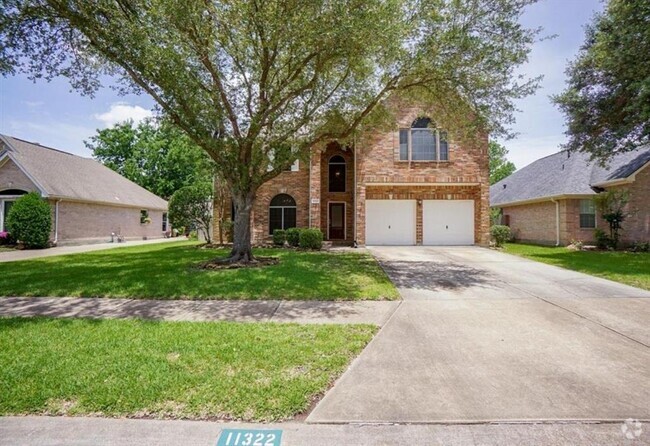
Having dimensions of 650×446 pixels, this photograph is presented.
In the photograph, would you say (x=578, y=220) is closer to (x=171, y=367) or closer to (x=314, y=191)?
(x=314, y=191)

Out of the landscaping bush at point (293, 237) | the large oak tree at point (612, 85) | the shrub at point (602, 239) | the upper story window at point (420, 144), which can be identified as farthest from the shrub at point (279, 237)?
the shrub at point (602, 239)

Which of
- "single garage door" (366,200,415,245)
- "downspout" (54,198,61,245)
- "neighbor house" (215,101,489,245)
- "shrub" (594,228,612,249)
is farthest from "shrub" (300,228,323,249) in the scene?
"downspout" (54,198,61,245)

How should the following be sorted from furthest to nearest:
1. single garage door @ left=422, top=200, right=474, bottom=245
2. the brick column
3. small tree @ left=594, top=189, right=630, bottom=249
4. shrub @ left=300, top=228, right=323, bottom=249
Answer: single garage door @ left=422, top=200, right=474, bottom=245
the brick column
shrub @ left=300, top=228, right=323, bottom=249
small tree @ left=594, top=189, right=630, bottom=249

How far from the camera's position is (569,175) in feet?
62.3

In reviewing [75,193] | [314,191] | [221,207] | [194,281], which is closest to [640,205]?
[314,191]

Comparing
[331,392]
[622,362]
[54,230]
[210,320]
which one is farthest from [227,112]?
[54,230]

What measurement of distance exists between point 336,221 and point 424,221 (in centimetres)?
480

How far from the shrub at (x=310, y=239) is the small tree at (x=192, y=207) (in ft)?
18.3

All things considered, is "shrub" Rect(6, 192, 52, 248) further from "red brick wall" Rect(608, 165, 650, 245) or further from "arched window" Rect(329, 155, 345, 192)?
"red brick wall" Rect(608, 165, 650, 245)

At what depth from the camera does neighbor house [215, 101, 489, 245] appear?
1708 centimetres

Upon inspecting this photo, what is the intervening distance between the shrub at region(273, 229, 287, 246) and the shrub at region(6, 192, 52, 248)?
38.4 ft

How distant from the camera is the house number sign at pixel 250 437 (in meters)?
2.53

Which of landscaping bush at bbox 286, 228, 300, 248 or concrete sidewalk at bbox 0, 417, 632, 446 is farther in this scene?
landscaping bush at bbox 286, 228, 300, 248

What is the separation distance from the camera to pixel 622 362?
3846 millimetres
